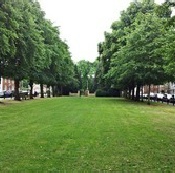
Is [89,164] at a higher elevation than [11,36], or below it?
below

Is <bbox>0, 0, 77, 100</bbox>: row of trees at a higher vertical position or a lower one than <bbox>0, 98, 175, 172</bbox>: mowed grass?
higher

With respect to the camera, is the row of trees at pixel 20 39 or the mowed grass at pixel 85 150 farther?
the row of trees at pixel 20 39

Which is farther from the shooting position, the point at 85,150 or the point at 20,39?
the point at 20,39

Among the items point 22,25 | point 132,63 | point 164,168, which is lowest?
point 164,168

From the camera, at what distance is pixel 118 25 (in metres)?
55.5

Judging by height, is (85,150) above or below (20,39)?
below

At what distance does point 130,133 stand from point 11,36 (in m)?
17.6

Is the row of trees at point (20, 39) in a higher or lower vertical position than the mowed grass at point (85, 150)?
higher

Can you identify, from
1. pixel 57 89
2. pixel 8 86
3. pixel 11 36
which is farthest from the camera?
pixel 8 86

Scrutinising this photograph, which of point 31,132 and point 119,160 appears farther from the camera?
point 31,132

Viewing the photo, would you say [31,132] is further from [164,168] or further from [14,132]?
[164,168]

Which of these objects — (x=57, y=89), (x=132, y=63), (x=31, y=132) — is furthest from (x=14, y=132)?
(x=57, y=89)

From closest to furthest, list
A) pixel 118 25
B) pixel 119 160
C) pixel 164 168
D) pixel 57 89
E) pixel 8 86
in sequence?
pixel 164 168 < pixel 119 160 < pixel 118 25 < pixel 57 89 < pixel 8 86

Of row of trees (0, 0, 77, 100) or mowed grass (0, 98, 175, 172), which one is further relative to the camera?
row of trees (0, 0, 77, 100)
